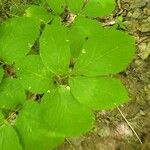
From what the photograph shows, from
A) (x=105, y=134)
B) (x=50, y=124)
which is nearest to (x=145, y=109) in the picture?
(x=105, y=134)

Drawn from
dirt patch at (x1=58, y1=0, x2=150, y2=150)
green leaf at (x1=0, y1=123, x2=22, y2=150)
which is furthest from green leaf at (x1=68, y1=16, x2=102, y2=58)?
dirt patch at (x1=58, y1=0, x2=150, y2=150)

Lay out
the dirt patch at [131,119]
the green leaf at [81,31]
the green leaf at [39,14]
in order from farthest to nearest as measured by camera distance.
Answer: the dirt patch at [131,119] < the green leaf at [39,14] < the green leaf at [81,31]

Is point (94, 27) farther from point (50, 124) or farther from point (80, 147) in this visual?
point (80, 147)

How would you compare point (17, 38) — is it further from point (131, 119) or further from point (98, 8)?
point (131, 119)

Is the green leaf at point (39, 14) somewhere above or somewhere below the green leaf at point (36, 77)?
above

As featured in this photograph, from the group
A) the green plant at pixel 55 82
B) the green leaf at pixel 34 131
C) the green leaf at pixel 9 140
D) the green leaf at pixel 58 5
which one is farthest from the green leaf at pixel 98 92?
the green leaf at pixel 58 5

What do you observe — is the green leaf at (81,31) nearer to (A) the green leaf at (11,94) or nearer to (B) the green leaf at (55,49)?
(B) the green leaf at (55,49)

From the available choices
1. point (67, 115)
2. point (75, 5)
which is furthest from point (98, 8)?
point (67, 115)

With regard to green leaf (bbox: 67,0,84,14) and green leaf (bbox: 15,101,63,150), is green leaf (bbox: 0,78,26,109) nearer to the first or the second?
green leaf (bbox: 15,101,63,150)
